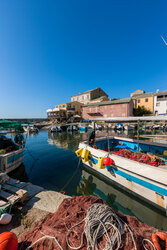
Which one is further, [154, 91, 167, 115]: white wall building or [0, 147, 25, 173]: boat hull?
[154, 91, 167, 115]: white wall building

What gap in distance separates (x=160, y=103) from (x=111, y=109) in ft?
60.2

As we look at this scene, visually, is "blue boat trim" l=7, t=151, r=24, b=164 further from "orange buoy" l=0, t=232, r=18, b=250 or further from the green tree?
the green tree

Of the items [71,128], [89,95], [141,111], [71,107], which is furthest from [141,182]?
[89,95]

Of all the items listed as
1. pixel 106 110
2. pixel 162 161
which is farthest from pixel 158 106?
pixel 162 161

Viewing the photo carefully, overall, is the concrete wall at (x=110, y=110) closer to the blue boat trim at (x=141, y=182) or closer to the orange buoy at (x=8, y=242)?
the blue boat trim at (x=141, y=182)

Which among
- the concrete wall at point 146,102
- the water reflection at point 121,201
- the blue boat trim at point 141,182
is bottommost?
the water reflection at point 121,201

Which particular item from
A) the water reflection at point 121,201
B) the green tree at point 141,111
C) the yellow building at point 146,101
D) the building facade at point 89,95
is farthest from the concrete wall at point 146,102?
the water reflection at point 121,201

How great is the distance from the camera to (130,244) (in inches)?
85.4

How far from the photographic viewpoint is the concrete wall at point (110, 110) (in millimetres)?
35719

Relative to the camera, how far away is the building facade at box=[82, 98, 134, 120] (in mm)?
35594

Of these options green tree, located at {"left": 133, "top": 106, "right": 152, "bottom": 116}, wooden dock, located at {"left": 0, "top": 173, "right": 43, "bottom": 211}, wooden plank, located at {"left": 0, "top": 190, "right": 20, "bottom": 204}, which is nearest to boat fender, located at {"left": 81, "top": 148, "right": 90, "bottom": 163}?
wooden dock, located at {"left": 0, "top": 173, "right": 43, "bottom": 211}

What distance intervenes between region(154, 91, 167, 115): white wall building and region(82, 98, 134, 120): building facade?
9087mm

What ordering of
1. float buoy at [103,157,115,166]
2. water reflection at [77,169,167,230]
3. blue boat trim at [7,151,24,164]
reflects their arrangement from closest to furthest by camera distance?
water reflection at [77,169,167,230], float buoy at [103,157,115,166], blue boat trim at [7,151,24,164]

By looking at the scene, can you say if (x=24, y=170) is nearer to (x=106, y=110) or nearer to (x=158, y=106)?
(x=106, y=110)
